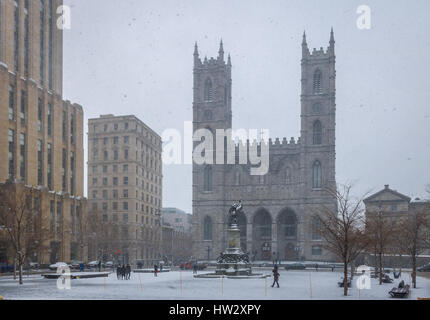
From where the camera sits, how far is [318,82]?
3607 inches

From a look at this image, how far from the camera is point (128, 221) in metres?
91.9

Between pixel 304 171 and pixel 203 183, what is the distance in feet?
61.9

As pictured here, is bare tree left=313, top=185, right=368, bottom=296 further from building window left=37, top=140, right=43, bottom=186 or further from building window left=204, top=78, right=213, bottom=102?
building window left=204, top=78, right=213, bottom=102

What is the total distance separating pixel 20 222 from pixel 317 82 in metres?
64.6

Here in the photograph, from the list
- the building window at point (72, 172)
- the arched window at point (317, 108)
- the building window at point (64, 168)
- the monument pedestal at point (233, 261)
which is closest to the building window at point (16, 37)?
the building window at point (64, 168)

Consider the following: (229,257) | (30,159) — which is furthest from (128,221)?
Result: (229,257)

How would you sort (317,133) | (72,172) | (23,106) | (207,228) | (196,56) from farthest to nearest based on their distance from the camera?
(196,56) < (207,228) < (317,133) < (72,172) < (23,106)

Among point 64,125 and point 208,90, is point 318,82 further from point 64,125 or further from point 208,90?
point 64,125

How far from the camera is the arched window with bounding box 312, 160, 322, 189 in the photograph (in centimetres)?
8856

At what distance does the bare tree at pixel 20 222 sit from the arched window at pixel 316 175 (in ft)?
167

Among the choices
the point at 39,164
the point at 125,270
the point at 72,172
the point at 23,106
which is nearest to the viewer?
the point at 125,270

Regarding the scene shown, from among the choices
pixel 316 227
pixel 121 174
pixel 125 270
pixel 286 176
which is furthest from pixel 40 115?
pixel 286 176

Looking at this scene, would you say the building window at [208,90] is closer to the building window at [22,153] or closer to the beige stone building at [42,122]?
the beige stone building at [42,122]
